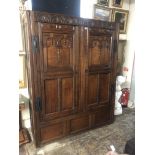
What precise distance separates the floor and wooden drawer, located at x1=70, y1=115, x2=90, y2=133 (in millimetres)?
97

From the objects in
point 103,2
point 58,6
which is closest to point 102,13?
point 103,2

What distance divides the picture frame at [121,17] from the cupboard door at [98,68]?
932 millimetres

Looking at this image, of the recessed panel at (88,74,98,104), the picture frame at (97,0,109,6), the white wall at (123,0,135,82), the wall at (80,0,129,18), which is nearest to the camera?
Answer: the recessed panel at (88,74,98,104)

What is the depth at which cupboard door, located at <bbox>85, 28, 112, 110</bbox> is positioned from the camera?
2.13 meters

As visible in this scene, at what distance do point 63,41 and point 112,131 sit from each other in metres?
1.62

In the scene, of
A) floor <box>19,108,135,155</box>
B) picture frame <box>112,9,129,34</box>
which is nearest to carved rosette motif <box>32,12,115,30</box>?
picture frame <box>112,9,129,34</box>

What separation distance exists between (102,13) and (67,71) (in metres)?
1.49

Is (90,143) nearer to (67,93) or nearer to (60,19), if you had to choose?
(67,93)

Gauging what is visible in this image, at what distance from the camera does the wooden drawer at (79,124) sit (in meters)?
2.22

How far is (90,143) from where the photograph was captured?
213 centimetres

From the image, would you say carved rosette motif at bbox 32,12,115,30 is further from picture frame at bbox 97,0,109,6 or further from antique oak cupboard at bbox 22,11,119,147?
picture frame at bbox 97,0,109,6

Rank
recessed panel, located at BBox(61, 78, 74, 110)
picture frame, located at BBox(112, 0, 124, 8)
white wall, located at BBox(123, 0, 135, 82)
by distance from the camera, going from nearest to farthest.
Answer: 1. recessed panel, located at BBox(61, 78, 74, 110)
2. picture frame, located at BBox(112, 0, 124, 8)
3. white wall, located at BBox(123, 0, 135, 82)

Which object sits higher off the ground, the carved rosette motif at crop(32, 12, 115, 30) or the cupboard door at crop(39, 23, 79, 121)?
the carved rosette motif at crop(32, 12, 115, 30)

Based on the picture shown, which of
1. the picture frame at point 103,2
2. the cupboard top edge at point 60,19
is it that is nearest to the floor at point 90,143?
the cupboard top edge at point 60,19
